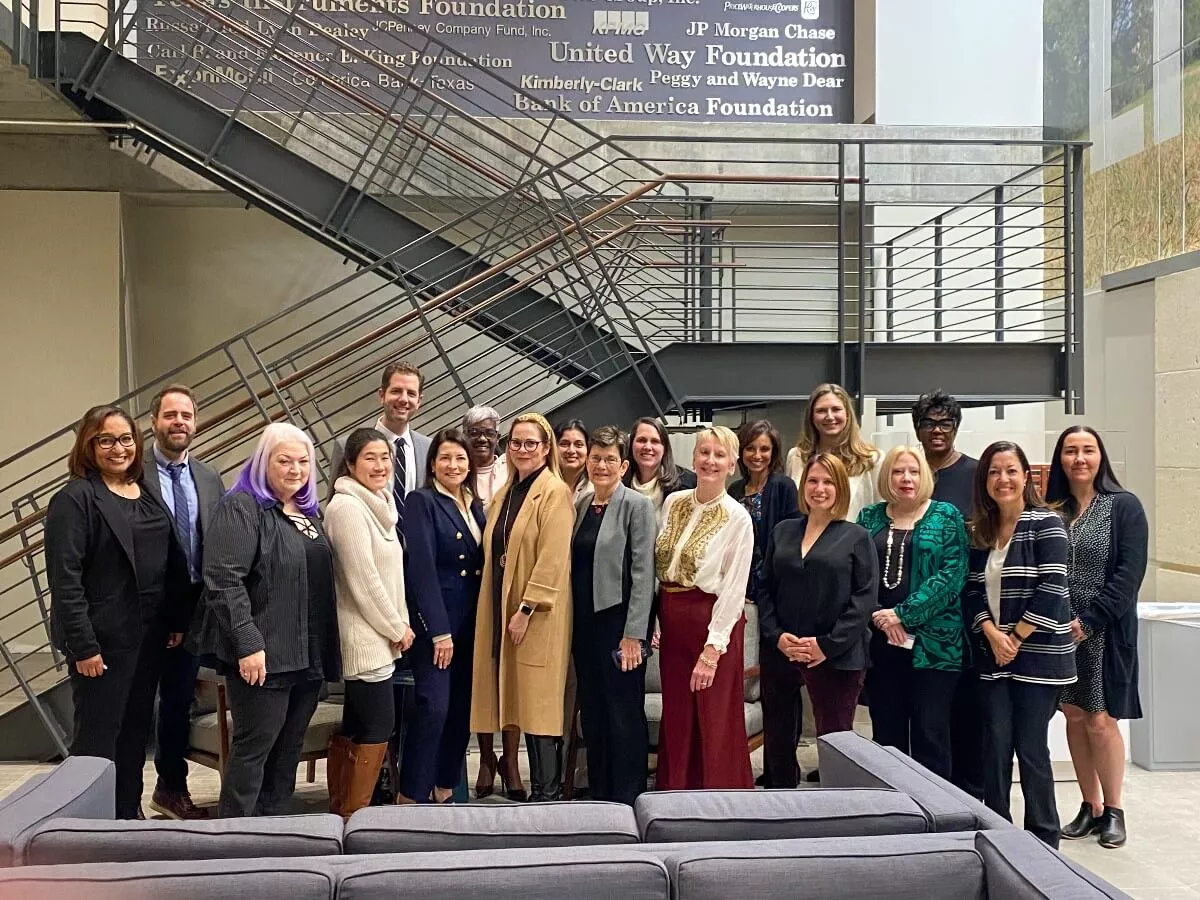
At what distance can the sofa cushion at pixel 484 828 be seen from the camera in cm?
225

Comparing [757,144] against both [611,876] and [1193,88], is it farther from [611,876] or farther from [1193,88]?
[611,876]

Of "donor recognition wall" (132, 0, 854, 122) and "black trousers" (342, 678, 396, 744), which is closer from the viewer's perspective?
"black trousers" (342, 678, 396, 744)

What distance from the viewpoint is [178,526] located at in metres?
4.51

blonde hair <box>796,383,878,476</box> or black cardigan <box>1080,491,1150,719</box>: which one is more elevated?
blonde hair <box>796,383,878,476</box>

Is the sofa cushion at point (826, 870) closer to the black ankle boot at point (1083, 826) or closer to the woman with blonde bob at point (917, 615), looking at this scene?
the woman with blonde bob at point (917, 615)

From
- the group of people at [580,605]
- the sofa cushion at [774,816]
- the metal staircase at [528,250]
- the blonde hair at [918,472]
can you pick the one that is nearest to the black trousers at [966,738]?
the group of people at [580,605]

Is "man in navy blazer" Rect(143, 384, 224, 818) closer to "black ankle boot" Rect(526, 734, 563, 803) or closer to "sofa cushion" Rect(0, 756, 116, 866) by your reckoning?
"black ankle boot" Rect(526, 734, 563, 803)

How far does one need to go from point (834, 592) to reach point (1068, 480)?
1043mm

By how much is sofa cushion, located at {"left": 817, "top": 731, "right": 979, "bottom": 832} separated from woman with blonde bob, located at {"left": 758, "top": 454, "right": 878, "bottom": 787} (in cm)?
121

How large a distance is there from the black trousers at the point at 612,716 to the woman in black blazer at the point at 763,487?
2.20 ft

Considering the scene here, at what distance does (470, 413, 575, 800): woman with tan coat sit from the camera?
464cm

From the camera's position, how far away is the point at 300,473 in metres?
4.07

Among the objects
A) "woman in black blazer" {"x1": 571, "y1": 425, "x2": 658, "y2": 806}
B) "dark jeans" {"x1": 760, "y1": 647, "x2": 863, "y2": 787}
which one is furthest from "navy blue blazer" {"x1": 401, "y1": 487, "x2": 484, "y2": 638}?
"dark jeans" {"x1": 760, "y1": 647, "x2": 863, "y2": 787}

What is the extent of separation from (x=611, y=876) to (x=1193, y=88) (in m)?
6.97
